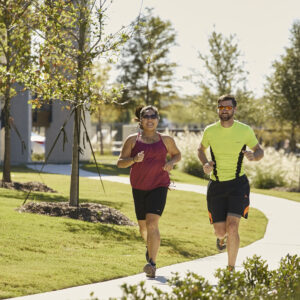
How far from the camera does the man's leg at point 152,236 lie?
771 cm

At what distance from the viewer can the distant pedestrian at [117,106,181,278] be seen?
7.68 metres

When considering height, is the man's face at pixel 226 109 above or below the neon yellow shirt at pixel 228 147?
above

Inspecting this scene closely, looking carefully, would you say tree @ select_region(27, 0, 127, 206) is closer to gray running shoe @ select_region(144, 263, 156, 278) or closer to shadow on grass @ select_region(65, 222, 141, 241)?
shadow on grass @ select_region(65, 222, 141, 241)

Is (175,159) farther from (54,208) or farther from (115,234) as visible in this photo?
(54,208)

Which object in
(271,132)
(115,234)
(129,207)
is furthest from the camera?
(271,132)

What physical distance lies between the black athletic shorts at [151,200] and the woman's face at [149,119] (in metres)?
0.71

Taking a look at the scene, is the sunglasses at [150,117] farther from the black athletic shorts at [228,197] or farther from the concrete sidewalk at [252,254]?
the concrete sidewalk at [252,254]

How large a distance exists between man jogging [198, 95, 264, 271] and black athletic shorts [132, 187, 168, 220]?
590 mm

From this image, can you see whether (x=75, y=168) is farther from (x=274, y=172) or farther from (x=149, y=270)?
(x=274, y=172)

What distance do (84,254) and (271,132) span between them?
112ft

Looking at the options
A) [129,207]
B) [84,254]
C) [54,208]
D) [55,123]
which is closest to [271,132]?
[55,123]

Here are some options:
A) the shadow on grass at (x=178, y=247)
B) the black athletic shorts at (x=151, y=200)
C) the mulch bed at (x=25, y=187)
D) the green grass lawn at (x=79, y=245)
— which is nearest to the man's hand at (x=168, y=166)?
the black athletic shorts at (x=151, y=200)

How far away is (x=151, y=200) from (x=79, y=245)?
8.84 feet

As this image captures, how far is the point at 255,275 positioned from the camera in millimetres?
6281
